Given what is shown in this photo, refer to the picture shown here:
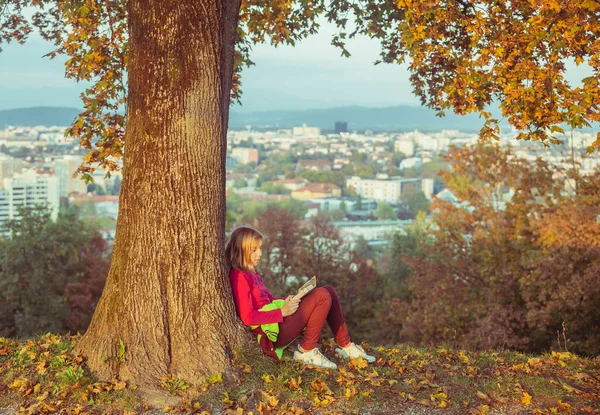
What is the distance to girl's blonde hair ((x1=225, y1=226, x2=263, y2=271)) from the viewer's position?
20.7 feet

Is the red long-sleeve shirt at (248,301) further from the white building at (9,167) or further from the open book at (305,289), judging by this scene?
the white building at (9,167)

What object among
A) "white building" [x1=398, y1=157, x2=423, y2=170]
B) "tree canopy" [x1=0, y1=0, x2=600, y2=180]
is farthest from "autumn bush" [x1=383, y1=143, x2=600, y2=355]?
"white building" [x1=398, y1=157, x2=423, y2=170]

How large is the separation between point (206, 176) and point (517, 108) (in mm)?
3547

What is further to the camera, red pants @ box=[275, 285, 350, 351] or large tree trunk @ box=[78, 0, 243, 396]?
red pants @ box=[275, 285, 350, 351]

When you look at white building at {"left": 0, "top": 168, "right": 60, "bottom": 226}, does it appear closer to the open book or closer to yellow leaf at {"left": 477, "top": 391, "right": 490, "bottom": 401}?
the open book

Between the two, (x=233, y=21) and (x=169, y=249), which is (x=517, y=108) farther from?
(x=169, y=249)

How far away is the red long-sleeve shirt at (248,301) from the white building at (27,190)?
6465 centimetres

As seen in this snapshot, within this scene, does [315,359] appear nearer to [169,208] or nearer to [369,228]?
[169,208]

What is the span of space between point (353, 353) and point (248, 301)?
114 centimetres

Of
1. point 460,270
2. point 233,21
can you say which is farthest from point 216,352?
point 460,270

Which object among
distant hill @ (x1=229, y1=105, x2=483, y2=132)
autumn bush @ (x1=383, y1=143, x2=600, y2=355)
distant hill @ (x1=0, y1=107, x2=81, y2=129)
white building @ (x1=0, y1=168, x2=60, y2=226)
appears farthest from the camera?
distant hill @ (x1=229, y1=105, x2=483, y2=132)

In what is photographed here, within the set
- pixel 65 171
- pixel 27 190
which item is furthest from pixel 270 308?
pixel 65 171

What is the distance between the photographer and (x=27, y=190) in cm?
7012

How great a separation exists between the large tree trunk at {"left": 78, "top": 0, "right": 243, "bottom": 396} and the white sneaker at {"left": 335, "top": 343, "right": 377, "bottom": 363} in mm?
1253
